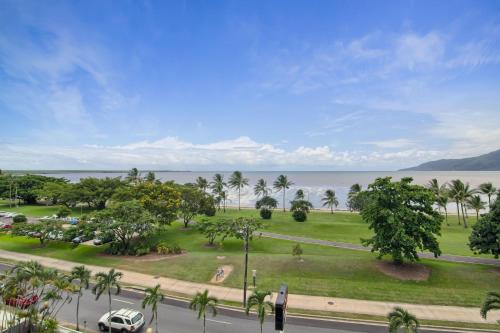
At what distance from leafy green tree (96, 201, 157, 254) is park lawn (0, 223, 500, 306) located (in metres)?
3.15

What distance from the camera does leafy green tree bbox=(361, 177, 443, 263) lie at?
93.4 ft

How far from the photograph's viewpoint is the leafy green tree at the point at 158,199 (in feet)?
152

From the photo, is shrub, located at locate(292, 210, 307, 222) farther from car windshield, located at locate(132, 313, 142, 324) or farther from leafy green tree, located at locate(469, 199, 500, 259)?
car windshield, located at locate(132, 313, 142, 324)

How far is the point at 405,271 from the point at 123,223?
116 feet

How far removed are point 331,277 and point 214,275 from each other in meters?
12.8

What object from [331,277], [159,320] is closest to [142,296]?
[159,320]

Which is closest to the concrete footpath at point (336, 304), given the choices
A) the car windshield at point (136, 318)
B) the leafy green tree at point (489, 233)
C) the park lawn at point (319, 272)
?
the park lawn at point (319, 272)

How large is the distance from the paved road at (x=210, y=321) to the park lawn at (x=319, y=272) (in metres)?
5.07

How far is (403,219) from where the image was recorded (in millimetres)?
29016

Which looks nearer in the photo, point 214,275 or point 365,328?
point 365,328

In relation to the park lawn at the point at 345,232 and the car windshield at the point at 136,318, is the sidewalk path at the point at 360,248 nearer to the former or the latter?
the park lawn at the point at 345,232

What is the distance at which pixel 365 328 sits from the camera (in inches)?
795

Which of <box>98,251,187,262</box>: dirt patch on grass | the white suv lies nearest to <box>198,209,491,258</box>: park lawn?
<box>98,251,187,262</box>: dirt patch on grass

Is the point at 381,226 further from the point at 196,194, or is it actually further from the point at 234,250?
the point at 196,194
